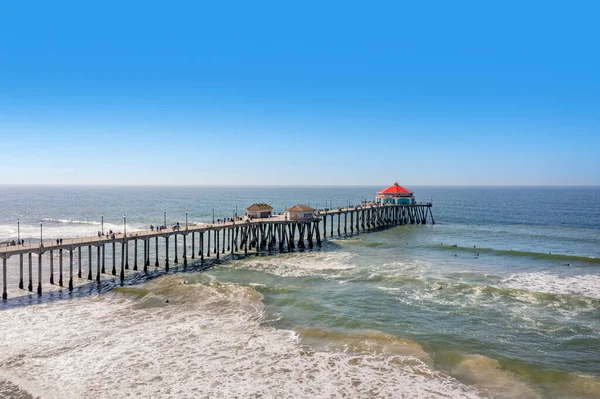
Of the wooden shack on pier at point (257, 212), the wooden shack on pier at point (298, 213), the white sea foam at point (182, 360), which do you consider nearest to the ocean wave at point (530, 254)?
the wooden shack on pier at point (298, 213)

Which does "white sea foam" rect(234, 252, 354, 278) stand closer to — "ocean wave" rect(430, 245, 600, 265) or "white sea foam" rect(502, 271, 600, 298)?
"ocean wave" rect(430, 245, 600, 265)

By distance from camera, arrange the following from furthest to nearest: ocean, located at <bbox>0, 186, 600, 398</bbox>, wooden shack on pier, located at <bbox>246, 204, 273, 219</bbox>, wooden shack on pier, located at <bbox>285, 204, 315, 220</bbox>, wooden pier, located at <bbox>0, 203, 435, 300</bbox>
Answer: wooden shack on pier, located at <bbox>246, 204, 273, 219</bbox> < wooden shack on pier, located at <bbox>285, 204, 315, 220</bbox> < wooden pier, located at <bbox>0, 203, 435, 300</bbox> < ocean, located at <bbox>0, 186, 600, 398</bbox>

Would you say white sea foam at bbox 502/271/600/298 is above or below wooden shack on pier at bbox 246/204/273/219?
below

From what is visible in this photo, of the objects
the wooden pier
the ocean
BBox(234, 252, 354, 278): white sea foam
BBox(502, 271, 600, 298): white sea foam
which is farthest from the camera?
BBox(234, 252, 354, 278): white sea foam

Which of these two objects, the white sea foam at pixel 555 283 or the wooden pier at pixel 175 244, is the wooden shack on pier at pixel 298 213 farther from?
the white sea foam at pixel 555 283

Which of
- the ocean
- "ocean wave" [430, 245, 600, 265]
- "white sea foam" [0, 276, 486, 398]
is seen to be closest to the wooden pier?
the ocean

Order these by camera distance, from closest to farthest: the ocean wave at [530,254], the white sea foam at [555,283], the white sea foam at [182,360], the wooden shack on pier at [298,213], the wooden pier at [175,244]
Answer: the white sea foam at [182,360] < the white sea foam at [555,283] < the wooden pier at [175,244] < the ocean wave at [530,254] < the wooden shack on pier at [298,213]
